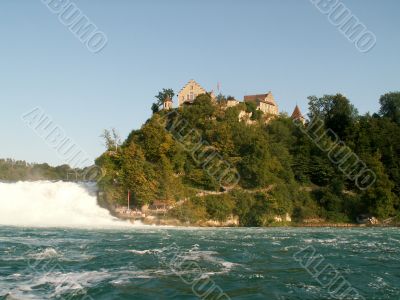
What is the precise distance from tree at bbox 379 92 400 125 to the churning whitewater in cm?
4870

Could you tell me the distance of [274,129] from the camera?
2467 inches

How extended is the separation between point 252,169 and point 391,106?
34.2 metres

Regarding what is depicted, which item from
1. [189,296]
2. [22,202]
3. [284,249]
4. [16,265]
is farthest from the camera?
[22,202]

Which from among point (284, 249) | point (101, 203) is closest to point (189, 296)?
point (284, 249)

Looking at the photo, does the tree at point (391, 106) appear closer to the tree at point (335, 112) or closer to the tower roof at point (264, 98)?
the tree at point (335, 112)

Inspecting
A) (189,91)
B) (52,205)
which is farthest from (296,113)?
(52,205)

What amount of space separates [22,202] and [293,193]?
29.6m

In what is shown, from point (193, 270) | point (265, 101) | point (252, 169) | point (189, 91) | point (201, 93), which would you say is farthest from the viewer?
point (265, 101)

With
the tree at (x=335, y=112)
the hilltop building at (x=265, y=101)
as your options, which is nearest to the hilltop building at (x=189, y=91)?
the hilltop building at (x=265, y=101)

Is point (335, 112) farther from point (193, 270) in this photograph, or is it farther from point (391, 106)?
point (193, 270)

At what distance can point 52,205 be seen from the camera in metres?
44.3

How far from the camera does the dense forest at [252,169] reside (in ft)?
156

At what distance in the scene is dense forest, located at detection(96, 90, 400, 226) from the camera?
47.7m

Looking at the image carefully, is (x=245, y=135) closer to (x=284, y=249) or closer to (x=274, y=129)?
(x=274, y=129)
